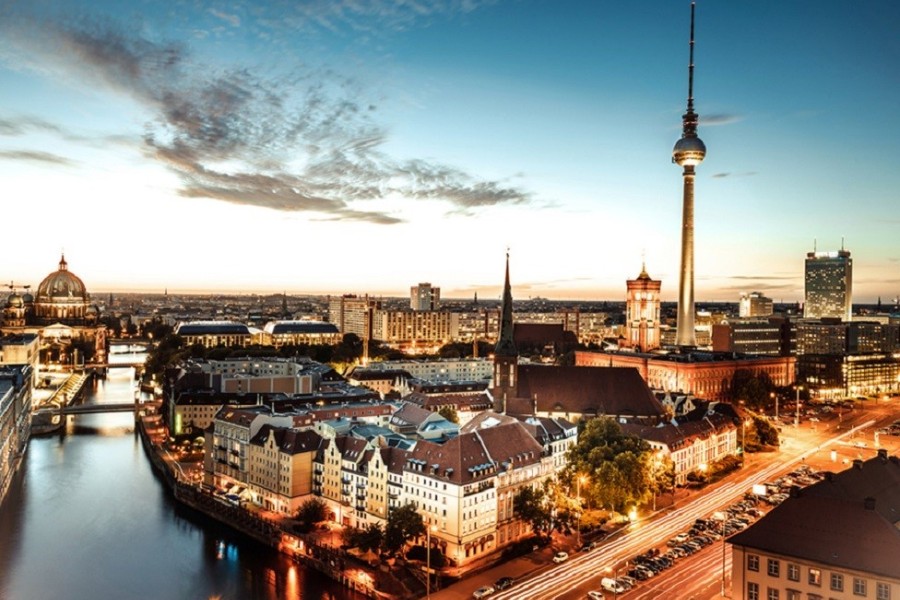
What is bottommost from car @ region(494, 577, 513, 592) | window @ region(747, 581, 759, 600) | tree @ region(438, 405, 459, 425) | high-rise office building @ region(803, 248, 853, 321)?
car @ region(494, 577, 513, 592)

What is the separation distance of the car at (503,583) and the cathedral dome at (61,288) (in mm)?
98767

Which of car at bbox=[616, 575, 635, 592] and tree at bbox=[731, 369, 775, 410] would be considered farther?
tree at bbox=[731, 369, 775, 410]

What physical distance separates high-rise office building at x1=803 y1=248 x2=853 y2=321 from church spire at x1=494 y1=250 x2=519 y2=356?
13938 cm

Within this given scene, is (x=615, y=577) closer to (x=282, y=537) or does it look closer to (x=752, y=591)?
(x=752, y=591)

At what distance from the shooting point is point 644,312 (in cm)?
8119

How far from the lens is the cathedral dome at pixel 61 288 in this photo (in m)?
105

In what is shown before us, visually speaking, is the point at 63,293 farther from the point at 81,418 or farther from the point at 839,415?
the point at 839,415

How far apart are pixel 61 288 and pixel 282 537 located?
89.6 meters

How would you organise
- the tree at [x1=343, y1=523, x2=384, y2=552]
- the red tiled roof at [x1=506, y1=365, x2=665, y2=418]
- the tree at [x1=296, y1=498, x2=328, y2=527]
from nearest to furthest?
the tree at [x1=343, y1=523, x2=384, y2=552]
the tree at [x1=296, y1=498, x2=328, y2=527]
the red tiled roof at [x1=506, y1=365, x2=665, y2=418]

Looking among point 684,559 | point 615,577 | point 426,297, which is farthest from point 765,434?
point 426,297

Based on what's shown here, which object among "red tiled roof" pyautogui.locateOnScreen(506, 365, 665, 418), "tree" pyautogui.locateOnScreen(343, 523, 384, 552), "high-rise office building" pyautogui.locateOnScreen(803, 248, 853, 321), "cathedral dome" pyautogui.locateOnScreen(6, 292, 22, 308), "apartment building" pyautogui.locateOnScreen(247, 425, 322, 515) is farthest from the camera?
"high-rise office building" pyautogui.locateOnScreen(803, 248, 853, 321)

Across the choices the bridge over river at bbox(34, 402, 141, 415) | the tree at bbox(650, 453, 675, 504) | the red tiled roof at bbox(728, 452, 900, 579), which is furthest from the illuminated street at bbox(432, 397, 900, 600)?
the bridge over river at bbox(34, 402, 141, 415)

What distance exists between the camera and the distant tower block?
81.2m

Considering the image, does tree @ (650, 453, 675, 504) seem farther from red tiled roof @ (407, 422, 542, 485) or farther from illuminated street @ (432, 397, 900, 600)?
red tiled roof @ (407, 422, 542, 485)
